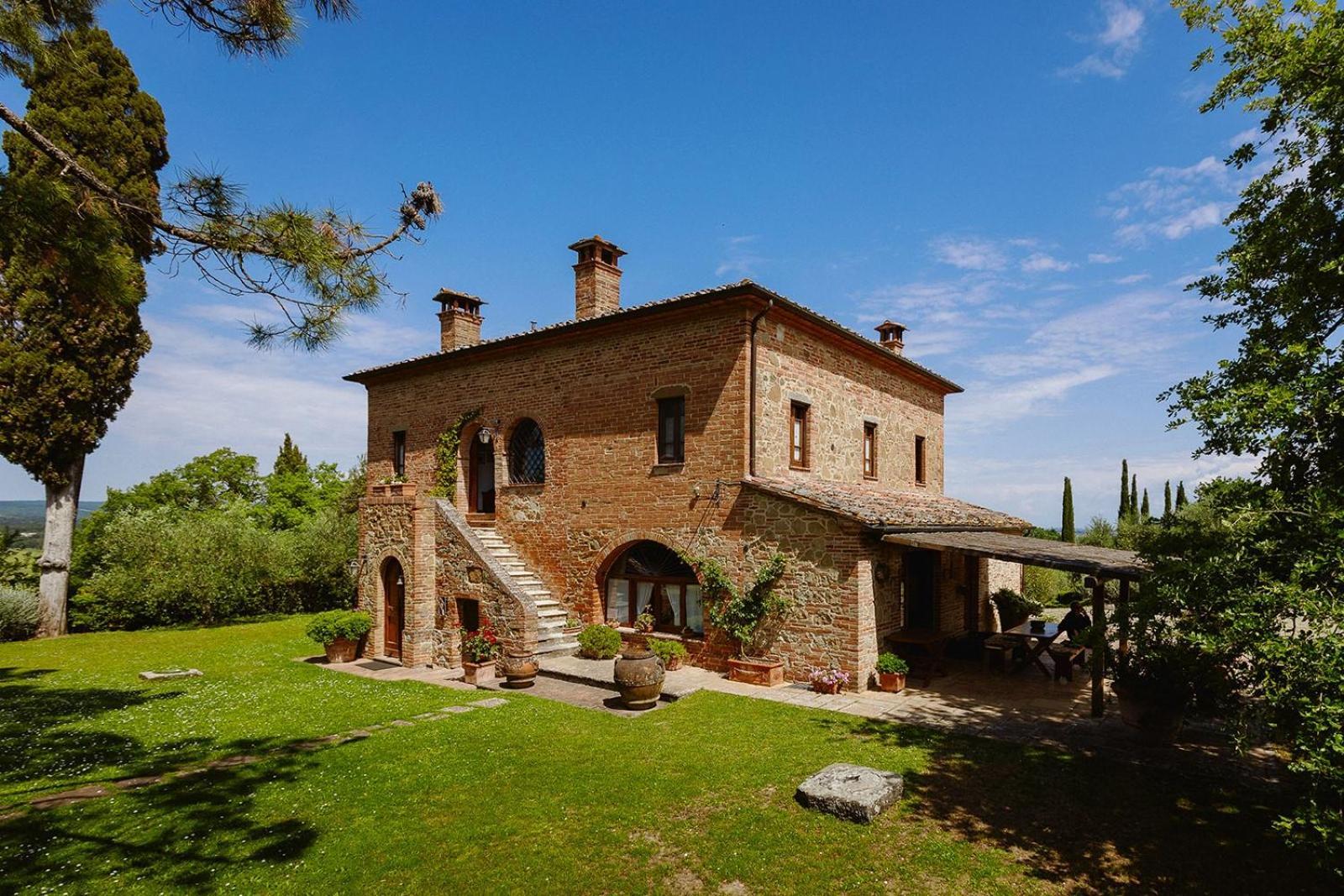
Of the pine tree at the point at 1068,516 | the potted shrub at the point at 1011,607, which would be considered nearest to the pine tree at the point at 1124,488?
the pine tree at the point at 1068,516

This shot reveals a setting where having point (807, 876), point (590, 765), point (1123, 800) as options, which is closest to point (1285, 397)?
point (1123, 800)

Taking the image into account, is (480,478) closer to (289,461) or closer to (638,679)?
(638,679)

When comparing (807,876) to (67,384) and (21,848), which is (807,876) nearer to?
(21,848)

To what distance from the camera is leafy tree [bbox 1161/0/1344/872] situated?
4.58 metres

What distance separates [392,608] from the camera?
15.6 meters

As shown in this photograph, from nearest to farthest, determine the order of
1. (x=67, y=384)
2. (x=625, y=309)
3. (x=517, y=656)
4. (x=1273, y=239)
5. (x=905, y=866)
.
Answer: (x=905, y=866), (x=1273, y=239), (x=517, y=656), (x=625, y=309), (x=67, y=384)

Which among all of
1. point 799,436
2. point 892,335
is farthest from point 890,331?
point 799,436

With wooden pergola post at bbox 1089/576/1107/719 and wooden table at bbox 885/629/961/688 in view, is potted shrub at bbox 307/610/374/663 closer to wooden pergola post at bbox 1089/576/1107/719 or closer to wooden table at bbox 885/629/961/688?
wooden table at bbox 885/629/961/688

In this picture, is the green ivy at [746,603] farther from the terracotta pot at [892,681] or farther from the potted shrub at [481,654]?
the potted shrub at [481,654]

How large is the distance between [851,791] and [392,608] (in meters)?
12.5

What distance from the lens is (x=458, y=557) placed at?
48.0 feet

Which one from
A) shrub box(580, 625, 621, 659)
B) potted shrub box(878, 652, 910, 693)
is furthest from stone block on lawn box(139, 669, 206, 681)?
potted shrub box(878, 652, 910, 693)

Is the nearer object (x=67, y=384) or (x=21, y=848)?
(x=21, y=848)

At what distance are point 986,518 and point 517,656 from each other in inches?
501
